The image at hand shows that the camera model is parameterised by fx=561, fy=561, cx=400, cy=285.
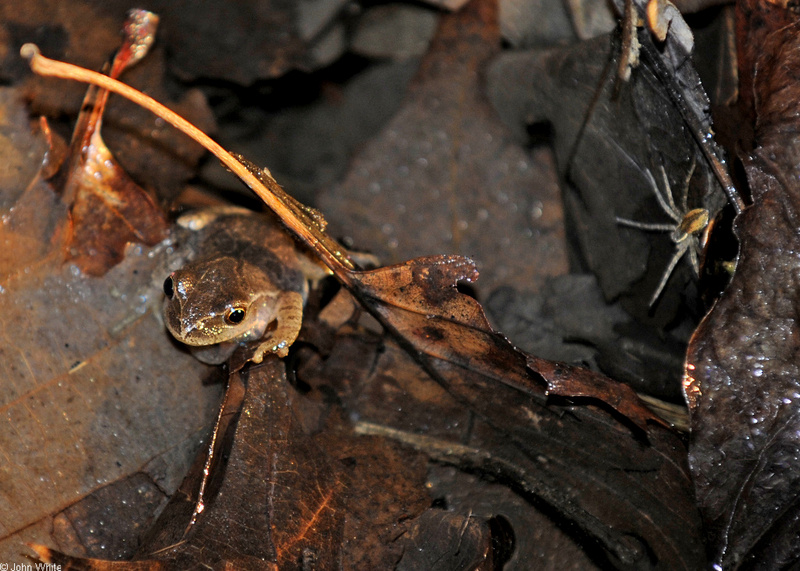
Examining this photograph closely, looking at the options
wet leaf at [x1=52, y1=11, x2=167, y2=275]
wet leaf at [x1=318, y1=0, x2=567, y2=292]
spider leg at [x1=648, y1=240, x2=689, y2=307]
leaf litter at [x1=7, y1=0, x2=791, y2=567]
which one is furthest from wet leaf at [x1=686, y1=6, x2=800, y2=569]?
wet leaf at [x1=52, y1=11, x2=167, y2=275]

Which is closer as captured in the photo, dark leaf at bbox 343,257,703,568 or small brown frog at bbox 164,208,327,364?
dark leaf at bbox 343,257,703,568

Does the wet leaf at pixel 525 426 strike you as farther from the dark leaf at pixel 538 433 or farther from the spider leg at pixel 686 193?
the spider leg at pixel 686 193

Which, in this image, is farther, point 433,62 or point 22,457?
point 433,62

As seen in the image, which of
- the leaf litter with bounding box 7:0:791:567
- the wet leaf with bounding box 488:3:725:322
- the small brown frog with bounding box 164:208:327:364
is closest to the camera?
the leaf litter with bounding box 7:0:791:567

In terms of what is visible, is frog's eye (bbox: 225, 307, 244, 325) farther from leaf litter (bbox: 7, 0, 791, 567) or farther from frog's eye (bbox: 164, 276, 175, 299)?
leaf litter (bbox: 7, 0, 791, 567)

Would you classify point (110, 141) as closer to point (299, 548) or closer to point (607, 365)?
point (299, 548)

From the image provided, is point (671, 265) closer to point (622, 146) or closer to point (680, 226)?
point (680, 226)

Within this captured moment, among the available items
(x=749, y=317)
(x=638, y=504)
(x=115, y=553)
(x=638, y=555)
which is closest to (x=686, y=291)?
(x=749, y=317)

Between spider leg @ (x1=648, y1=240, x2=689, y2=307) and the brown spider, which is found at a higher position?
the brown spider
